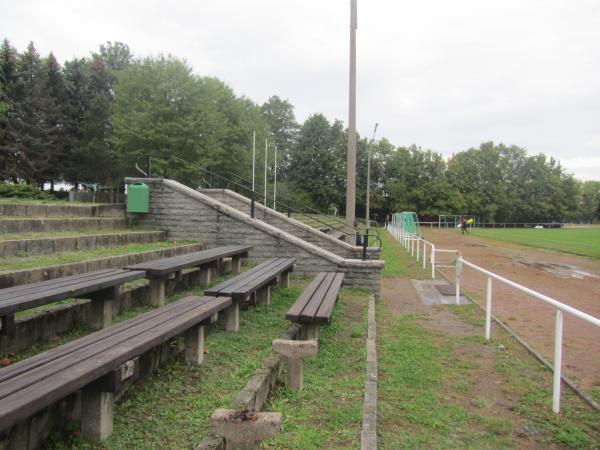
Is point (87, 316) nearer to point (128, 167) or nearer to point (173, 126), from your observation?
point (173, 126)

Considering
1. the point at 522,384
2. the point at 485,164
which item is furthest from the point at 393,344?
the point at 485,164

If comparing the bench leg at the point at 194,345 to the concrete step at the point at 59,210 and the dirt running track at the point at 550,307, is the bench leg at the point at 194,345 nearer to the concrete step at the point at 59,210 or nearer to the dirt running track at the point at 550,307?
the dirt running track at the point at 550,307

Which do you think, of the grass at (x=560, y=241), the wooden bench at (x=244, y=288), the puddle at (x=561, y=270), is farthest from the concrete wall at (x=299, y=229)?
the grass at (x=560, y=241)

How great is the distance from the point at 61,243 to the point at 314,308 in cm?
415

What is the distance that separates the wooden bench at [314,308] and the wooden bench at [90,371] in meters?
0.89

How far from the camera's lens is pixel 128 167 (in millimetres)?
33656

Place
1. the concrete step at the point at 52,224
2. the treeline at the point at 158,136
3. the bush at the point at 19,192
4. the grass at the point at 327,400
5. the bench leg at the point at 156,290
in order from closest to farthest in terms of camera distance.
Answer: the grass at the point at 327,400 < the bench leg at the point at 156,290 < the concrete step at the point at 52,224 < the bush at the point at 19,192 < the treeline at the point at 158,136

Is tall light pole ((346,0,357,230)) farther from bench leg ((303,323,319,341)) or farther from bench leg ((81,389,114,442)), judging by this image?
bench leg ((81,389,114,442))

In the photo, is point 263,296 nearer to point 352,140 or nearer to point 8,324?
point 8,324

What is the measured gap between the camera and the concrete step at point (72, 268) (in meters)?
4.56

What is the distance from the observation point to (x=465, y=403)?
3.85m

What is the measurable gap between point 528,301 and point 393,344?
468cm

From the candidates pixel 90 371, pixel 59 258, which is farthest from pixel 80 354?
pixel 59 258

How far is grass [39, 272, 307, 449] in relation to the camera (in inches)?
108
